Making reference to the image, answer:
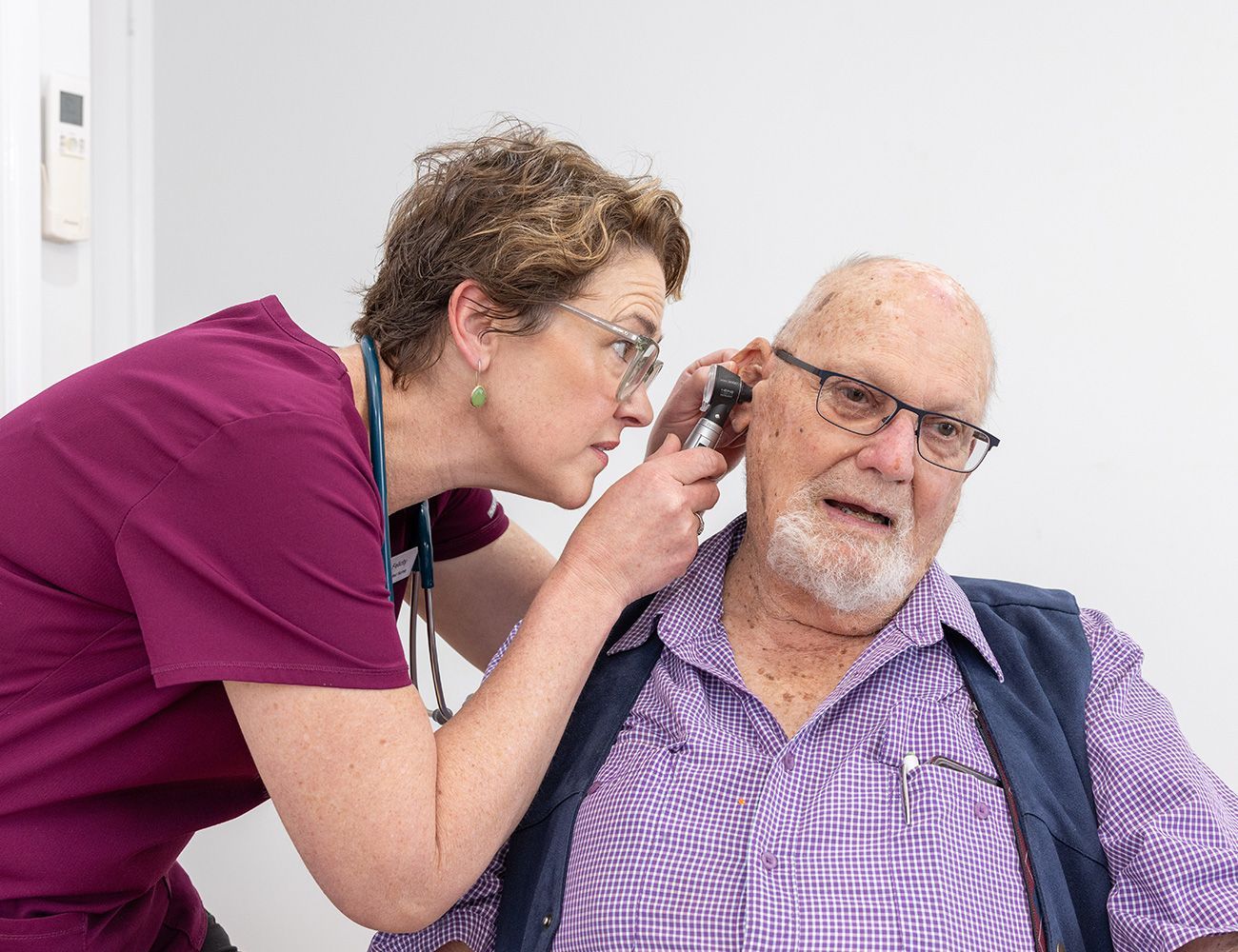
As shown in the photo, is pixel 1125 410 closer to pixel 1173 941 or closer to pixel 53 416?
pixel 1173 941

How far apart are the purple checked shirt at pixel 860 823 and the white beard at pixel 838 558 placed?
0.20 ft

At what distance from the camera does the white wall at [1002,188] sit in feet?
6.57

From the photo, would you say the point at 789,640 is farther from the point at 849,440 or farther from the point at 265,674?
the point at 265,674

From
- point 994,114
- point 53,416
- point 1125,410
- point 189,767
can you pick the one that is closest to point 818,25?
point 994,114

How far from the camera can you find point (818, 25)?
2221 millimetres

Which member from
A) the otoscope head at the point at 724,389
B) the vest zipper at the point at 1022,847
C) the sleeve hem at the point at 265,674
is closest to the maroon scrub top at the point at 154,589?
the sleeve hem at the point at 265,674

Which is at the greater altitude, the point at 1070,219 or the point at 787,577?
the point at 1070,219

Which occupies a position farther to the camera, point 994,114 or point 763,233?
point 763,233

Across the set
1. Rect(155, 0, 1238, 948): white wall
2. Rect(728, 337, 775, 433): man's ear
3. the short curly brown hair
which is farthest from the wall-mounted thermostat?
Rect(728, 337, 775, 433): man's ear

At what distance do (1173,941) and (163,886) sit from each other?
127 cm

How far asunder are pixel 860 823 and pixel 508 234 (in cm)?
87

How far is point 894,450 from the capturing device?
1.58 meters

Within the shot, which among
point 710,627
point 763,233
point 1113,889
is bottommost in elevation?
point 1113,889

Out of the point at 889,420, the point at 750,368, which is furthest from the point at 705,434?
the point at 889,420
